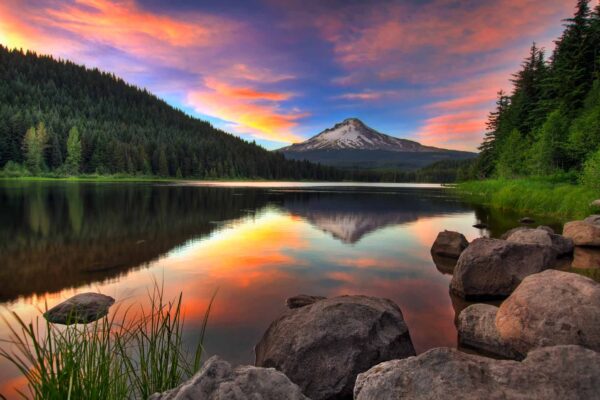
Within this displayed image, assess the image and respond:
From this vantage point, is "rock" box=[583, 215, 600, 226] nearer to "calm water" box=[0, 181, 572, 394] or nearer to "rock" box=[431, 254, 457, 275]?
"calm water" box=[0, 181, 572, 394]

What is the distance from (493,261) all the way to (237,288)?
869 cm

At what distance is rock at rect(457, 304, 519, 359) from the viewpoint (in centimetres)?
780

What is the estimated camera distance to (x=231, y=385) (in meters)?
3.65

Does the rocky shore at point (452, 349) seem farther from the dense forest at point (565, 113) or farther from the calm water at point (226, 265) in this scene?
the dense forest at point (565, 113)

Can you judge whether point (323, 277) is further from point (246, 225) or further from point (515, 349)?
point (246, 225)

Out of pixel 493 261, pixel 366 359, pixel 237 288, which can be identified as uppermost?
pixel 493 261

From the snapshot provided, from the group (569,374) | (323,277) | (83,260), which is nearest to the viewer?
(569,374)

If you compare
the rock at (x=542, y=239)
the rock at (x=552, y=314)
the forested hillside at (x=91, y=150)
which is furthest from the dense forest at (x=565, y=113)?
the forested hillside at (x=91, y=150)

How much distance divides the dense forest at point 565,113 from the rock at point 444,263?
17.3 meters

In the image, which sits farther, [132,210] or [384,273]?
[132,210]

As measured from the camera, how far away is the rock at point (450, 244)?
18.0m

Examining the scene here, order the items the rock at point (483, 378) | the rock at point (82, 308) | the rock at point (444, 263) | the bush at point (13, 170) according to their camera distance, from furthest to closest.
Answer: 1. the bush at point (13, 170)
2. the rock at point (444, 263)
3. the rock at point (82, 308)
4. the rock at point (483, 378)

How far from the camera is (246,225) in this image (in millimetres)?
28906

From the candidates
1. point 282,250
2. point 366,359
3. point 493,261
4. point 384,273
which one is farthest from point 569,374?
point 282,250
